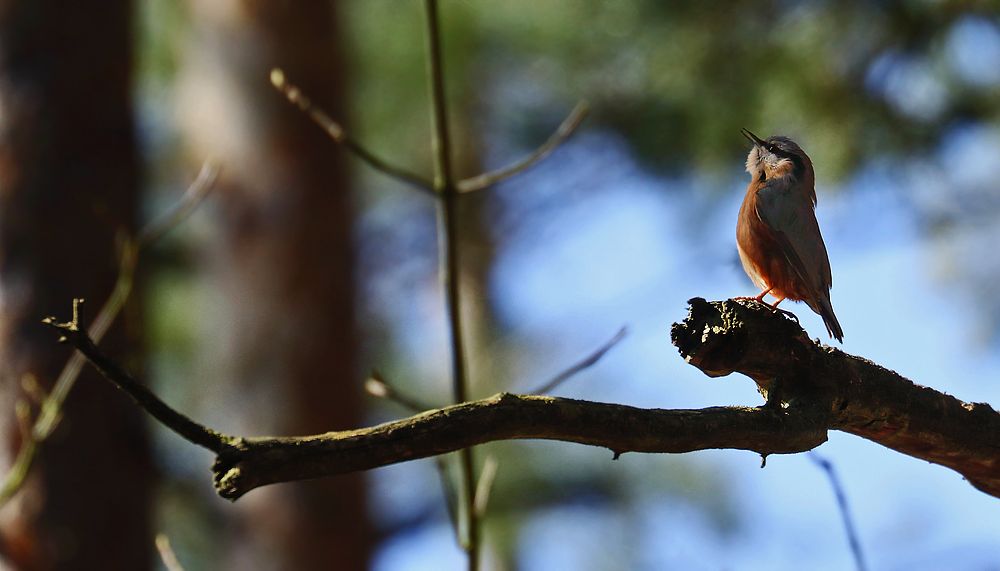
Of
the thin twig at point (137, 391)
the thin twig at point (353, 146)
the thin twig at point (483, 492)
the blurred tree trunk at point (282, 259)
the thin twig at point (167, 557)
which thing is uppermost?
the blurred tree trunk at point (282, 259)

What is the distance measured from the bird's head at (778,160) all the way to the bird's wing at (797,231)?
0.14 meters

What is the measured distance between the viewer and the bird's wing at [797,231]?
250 centimetres

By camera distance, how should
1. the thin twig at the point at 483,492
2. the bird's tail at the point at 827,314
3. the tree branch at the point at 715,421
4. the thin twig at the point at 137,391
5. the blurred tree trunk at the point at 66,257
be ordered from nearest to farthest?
the thin twig at the point at 137,391 → the tree branch at the point at 715,421 → the bird's tail at the point at 827,314 → the thin twig at the point at 483,492 → the blurred tree trunk at the point at 66,257

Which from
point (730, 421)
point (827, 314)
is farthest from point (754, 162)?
point (730, 421)

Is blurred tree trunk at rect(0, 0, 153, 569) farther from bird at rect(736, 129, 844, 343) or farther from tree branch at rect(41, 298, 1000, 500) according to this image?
tree branch at rect(41, 298, 1000, 500)

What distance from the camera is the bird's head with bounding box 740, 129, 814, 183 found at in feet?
9.21

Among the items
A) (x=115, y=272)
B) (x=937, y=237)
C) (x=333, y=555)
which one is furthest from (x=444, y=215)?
(x=937, y=237)

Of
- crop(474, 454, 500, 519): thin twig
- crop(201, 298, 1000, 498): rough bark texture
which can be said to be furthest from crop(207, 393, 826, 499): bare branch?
crop(474, 454, 500, 519): thin twig

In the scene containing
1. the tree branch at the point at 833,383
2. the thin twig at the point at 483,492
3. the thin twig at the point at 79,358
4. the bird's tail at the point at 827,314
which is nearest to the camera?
the tree branch at the point at 833,383

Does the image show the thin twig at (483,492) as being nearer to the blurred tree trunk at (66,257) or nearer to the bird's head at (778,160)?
the bird's head at (778,160)

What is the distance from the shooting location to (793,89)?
19.9ft

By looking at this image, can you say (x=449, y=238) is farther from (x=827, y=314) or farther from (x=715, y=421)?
(x=715, y=421)

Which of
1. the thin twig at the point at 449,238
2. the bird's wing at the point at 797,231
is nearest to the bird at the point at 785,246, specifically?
the bird's wing at the point at 797,231

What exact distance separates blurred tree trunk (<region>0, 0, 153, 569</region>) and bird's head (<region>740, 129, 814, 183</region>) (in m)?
1.97
